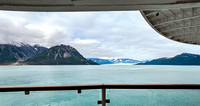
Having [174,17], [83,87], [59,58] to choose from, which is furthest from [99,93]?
[59,58]

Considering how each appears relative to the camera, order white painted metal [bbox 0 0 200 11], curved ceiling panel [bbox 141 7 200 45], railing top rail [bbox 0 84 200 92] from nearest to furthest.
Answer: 1. railing top rail [bbox 0 84 200 92]
2. white painted metal [bbox 0 0 200 11]
3. curved ceiling panel [bbox 141 7 200 45]

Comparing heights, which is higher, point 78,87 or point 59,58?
point 78,87

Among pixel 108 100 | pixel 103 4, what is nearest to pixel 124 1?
pixel 103 4

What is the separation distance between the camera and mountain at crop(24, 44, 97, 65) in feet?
381

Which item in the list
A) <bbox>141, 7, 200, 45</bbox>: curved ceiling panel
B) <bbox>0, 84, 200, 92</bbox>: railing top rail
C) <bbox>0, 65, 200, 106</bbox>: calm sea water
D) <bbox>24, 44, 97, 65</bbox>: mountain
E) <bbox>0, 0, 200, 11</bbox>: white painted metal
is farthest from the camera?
<bbox>24, 44, 97, 65</bbox>: mountain

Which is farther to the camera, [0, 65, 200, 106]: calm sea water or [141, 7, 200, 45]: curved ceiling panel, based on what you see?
[141, 7, 200, 45]: curved ceiling panel

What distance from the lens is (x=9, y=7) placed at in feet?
5.29

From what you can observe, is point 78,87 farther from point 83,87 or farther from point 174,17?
point 174,17

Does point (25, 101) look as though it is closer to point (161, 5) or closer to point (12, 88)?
point (12, 88)

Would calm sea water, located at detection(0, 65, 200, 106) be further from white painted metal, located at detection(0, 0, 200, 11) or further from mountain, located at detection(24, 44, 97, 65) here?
mountain, located at detection(24, 44, 97, 65)

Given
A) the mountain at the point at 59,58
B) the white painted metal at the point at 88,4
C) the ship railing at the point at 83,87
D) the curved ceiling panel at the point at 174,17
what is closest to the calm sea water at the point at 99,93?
the ship railing at the point at 83,87

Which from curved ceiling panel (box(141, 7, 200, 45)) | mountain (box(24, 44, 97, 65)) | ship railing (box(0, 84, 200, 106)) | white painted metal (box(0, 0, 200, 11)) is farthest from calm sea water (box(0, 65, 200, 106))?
mountain (box(24, 44, 97, 65))

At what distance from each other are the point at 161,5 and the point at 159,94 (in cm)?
129

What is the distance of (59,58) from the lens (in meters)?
130
